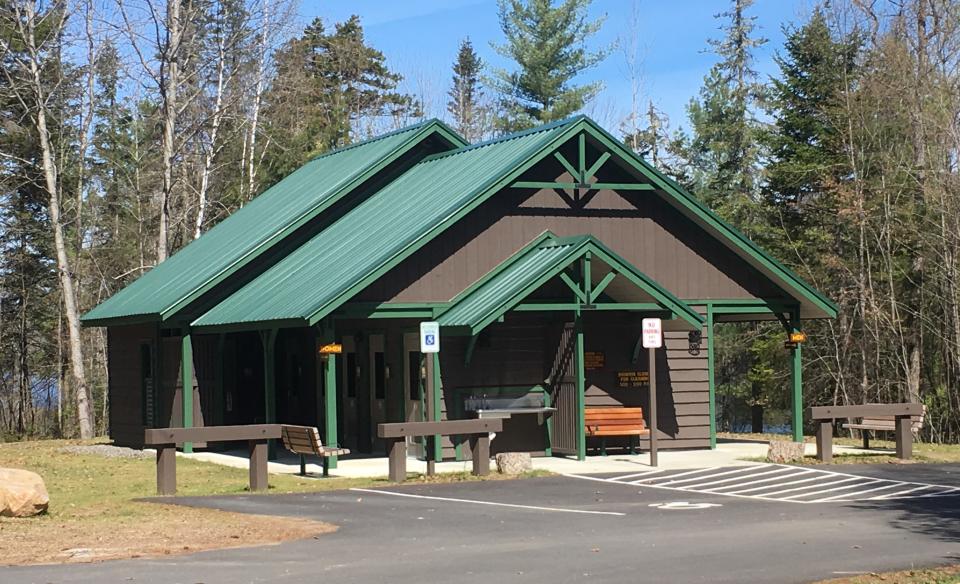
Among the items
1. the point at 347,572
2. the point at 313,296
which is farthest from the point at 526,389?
the point at 347,572

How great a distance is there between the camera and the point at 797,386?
27.8 metres

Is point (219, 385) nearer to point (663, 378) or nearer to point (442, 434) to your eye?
point (442, 434)

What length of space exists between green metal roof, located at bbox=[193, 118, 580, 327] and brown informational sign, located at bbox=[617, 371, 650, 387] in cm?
423

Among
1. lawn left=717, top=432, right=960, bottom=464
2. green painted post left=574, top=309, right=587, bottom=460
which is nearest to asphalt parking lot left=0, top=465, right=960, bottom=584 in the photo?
lawn left=717, top=432, right=960, bottom=464

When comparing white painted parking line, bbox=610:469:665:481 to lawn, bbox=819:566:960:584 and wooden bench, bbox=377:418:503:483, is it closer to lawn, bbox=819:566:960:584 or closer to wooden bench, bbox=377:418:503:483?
wooden bench, bbox=377:418:503:483

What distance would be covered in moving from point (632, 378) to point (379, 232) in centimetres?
541

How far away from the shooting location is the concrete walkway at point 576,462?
23.6 meters

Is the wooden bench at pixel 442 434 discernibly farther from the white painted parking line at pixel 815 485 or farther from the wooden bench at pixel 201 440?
the white painted parking line at pixel 815 485

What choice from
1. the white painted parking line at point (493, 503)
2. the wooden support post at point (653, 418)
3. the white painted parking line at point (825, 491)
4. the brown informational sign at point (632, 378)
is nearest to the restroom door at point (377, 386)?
the brown informational sign at point (632, 378)

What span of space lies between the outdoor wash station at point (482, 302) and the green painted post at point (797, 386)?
5cm

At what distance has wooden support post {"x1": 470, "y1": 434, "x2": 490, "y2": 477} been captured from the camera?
73.4 ft

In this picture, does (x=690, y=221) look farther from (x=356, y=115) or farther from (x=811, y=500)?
(x=356, y=115)

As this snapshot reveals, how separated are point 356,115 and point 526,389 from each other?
44040 millimetres

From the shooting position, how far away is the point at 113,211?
61.2 meters
